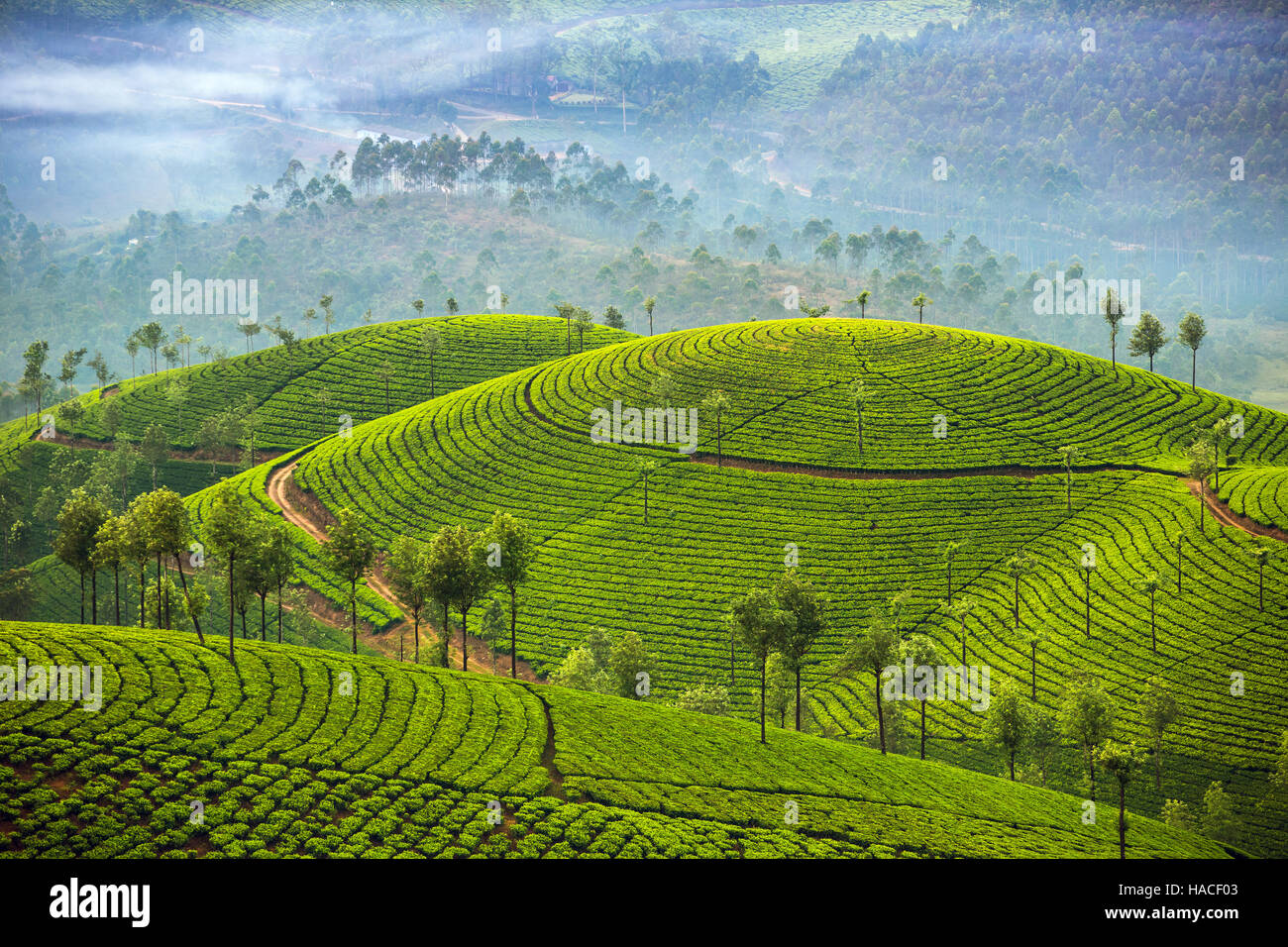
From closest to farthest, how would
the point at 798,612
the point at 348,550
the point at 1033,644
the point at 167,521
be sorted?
the point at 167,521 → the point at 798,612 → the point at 348,550 → the point at 1033,644

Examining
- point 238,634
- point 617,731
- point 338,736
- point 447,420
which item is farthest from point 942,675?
point 447,420

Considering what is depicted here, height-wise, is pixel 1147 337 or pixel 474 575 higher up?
pixel 1147 337

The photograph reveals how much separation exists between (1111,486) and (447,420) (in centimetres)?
7227

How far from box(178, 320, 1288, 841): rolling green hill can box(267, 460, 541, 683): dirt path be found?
181 cm

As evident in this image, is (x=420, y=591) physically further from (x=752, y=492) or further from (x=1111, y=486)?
(x=1111, y=486)

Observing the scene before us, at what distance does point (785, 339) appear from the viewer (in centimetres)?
13025

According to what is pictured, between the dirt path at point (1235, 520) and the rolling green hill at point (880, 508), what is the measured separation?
1649mm

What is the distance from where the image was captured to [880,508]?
323 ft

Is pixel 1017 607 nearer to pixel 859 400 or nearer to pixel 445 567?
pixel 859 400

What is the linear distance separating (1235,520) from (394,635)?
2899 inches


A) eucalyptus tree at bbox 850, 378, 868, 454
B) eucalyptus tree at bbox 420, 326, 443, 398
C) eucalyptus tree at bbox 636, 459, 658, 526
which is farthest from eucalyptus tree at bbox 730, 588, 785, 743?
eucalyptus tree at bbox 420, 326, 443, 398

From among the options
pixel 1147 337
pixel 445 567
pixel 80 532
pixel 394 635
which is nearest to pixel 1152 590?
pixel 1147 337

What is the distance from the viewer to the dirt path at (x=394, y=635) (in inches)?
3228

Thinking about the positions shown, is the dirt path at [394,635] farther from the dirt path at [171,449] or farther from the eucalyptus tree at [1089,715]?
the eucalyptus tree at [1089,715]
